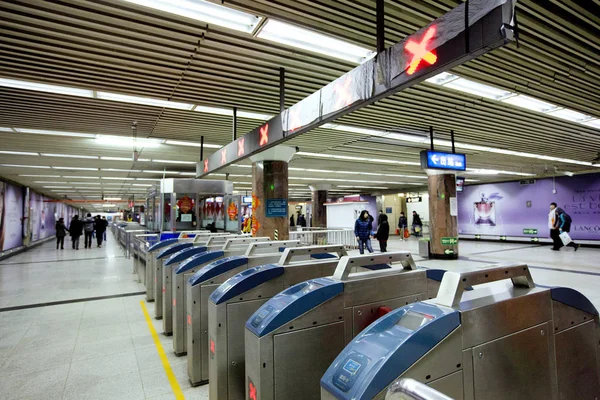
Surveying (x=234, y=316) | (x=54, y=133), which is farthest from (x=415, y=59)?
(x=54, y=133)

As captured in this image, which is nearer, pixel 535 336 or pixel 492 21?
pixel 535 336

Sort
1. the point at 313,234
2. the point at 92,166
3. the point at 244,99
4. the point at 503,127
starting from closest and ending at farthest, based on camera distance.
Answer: the point at 244,99
the point at 503,127
the point at 92,166
the point at 313,234

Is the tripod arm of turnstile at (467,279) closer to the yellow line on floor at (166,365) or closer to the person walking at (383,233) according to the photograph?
the yellow line on floor at (166,365)

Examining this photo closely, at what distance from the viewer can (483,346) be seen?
1.34 metres

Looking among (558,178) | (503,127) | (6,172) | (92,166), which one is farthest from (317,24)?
(558,178)

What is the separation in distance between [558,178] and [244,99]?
15648 millimetres

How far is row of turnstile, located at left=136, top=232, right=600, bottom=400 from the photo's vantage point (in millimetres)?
1206

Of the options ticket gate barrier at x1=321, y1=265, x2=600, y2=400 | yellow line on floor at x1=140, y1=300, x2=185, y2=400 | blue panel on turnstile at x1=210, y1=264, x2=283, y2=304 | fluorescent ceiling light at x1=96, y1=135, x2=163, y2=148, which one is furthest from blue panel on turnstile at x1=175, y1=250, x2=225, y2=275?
fluorescent ceiling light at x1=96, y1=135, x2=163, y2=148

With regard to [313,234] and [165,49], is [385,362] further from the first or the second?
[313,234]

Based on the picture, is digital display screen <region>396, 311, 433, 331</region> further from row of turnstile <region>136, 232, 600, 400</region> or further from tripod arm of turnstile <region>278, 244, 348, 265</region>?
tripod arm of turnstile <region>278, 244, 348, 265</region>

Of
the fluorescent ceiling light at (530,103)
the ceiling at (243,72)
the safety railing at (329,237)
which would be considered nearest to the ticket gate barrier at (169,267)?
the ceiling at (243,72)

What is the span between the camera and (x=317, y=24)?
3145mm

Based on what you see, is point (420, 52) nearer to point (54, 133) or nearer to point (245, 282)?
point (245, 282)

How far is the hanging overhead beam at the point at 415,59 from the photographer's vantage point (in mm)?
1880
